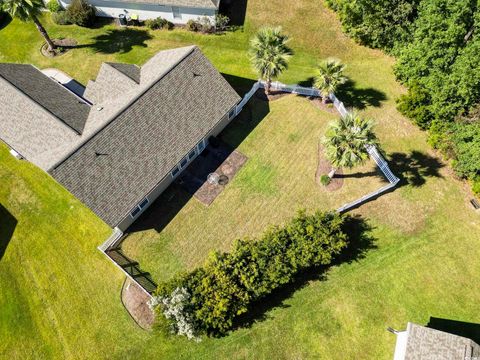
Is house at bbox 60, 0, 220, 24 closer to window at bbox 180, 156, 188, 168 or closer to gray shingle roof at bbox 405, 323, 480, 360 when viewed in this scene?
window at bbox 180, 156, 188, 168

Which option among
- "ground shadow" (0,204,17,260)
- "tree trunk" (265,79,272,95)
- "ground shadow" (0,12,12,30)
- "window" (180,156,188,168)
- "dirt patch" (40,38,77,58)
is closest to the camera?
"ground shadow" (0,204,17,260)

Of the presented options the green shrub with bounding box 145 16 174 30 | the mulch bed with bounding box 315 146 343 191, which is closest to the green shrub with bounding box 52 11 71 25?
the green shrub with bounding box 145 16 174 30

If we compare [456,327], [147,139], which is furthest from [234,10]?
[456,327]

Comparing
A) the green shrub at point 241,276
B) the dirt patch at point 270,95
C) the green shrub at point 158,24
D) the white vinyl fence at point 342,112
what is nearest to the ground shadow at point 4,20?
the green shrub at point 158,24

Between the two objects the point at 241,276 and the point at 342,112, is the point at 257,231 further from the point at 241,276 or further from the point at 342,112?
the point at 342,112

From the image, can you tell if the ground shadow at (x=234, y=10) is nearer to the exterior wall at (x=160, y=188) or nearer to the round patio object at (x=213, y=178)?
the exterior wall at (x=160, y=188)

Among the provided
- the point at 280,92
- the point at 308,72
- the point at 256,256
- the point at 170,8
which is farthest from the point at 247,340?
the point at 170,8

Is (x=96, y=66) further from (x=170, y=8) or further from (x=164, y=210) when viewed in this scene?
(x=164, y=210)
